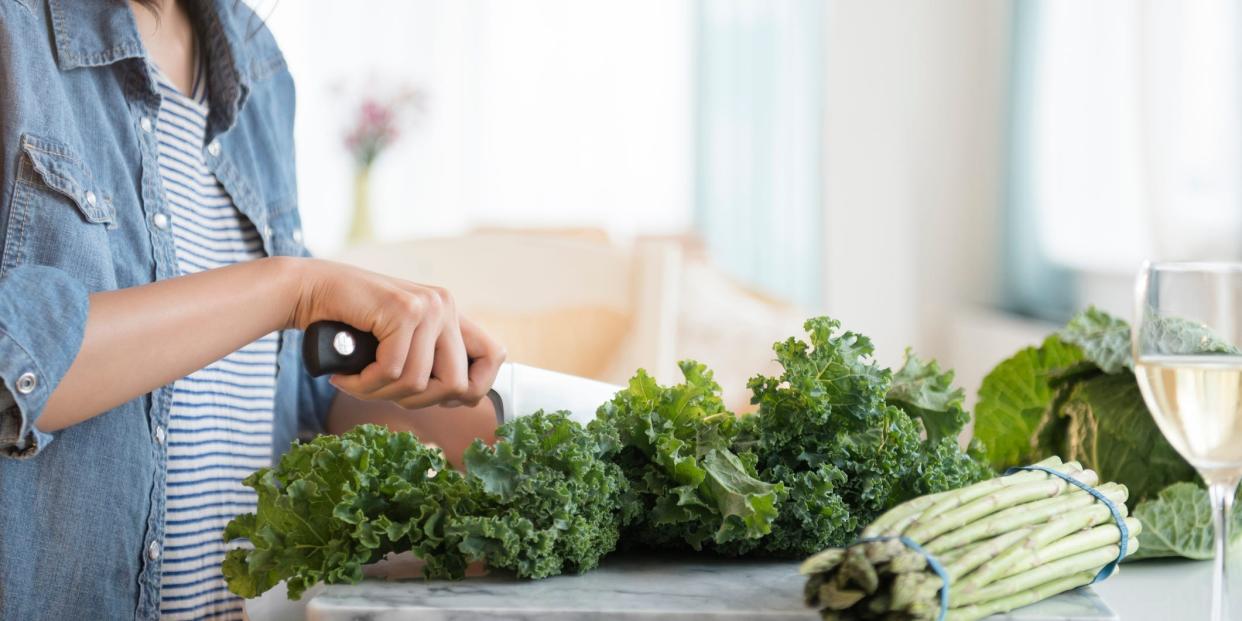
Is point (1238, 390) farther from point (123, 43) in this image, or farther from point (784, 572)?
point (123, 43)

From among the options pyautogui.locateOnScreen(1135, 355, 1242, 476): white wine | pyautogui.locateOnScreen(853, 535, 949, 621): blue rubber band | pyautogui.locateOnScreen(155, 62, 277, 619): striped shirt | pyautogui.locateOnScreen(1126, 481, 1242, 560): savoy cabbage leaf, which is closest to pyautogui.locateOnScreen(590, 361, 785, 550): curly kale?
pyautogui.locateOnScreen(853, 535, 949, 621): blue rubber band

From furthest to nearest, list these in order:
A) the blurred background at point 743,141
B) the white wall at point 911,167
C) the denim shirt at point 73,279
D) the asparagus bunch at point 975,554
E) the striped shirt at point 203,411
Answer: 1. the white wall at point 911,167
2. the blurred background at point 743,141
3. the striped shirt at point 203,411
4. the denim shirt at point 73,279
5. the asparagus bunch at point 975,554

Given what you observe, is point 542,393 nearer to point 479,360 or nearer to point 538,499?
point 479,360

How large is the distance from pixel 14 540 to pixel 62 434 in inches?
3.7

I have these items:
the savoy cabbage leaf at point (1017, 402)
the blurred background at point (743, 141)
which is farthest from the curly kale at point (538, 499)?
the blurred background at point (743, 141)

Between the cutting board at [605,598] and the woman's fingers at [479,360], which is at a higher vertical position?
the woman's fingers at [479,360]

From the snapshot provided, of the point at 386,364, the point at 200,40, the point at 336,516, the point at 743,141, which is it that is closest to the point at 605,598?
the point at 336,516

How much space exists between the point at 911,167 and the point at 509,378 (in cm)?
389

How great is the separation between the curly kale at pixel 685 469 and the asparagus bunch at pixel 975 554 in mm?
113

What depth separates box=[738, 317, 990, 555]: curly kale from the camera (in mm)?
753

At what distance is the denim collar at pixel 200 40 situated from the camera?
0.99 metres

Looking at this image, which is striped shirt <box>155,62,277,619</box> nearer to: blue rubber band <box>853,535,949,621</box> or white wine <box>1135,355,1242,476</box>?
blue rubber band <box>853,535,949,621</box>

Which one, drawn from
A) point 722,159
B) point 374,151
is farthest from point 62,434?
point 722,159

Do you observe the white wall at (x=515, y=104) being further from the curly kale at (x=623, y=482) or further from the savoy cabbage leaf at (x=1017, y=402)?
the curly kale at (x=623, y=482)
